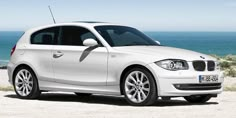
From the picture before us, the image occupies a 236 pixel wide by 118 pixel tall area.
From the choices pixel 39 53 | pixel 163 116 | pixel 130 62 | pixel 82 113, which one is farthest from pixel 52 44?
pixel 163 116

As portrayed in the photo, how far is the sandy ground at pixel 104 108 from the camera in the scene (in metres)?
11.5

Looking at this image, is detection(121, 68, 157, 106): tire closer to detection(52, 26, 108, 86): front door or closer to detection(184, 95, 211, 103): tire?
detection(52, 26, 108, 86): front door

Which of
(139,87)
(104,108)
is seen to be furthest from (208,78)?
(104,108)

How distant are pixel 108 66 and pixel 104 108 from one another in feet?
3.15

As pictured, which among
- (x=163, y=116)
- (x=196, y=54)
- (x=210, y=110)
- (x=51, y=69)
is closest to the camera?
(x=163, y=116)

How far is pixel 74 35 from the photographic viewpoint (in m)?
14.3

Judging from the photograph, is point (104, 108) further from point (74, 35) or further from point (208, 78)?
point (74, 35)

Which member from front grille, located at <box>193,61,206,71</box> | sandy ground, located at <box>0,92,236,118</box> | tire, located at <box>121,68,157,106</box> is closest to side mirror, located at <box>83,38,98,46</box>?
tire, located at <box>121,68,157,106</box>

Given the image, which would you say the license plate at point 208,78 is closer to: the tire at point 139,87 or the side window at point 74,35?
the tire at point 139,87

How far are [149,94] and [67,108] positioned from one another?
1.39m

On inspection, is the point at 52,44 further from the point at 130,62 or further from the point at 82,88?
the point at 130,62

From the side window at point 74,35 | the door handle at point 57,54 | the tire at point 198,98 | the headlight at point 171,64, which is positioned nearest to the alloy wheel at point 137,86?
the headlight at point 171,64

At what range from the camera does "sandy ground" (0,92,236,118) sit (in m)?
11.5

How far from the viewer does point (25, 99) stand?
583 inches
